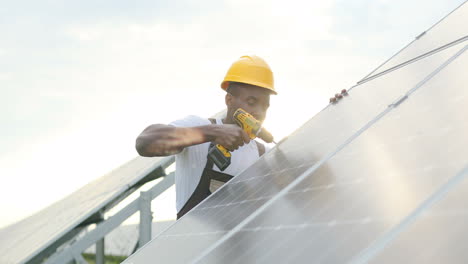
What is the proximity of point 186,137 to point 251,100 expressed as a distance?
1.07 m

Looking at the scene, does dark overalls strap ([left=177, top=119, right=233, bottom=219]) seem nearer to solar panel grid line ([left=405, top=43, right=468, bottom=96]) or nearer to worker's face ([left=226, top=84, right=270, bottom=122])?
worker's face ([left=226, top=84, right=270, bottom=122])

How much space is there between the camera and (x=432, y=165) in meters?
1.85

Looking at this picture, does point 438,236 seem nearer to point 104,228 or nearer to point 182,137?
point 182,137

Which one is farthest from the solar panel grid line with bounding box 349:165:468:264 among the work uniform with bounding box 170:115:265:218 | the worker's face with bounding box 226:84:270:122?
the worker's face with bounding box 226:84:270:122

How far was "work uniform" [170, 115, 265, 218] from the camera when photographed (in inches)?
195

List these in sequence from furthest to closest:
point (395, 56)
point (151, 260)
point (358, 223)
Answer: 1. point (395, 56)
2. point (151, 260)
3. point (358, 223)

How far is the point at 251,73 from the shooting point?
5.38 m

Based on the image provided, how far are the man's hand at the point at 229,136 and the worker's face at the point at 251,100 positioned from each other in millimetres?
771

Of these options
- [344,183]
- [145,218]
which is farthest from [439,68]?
[145,218]

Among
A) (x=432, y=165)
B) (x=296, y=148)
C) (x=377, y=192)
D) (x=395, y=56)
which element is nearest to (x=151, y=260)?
(x=296, y=148)

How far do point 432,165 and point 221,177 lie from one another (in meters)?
3.29

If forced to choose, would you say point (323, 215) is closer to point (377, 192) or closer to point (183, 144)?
point (377, 192)

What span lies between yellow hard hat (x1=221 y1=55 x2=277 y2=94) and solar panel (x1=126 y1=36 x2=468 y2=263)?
4.49 feet

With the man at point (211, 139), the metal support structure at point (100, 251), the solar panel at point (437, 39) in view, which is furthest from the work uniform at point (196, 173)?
the metal support structure at point (100, 251)
